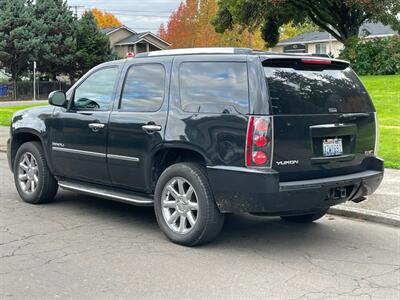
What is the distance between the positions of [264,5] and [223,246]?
27.9 metres

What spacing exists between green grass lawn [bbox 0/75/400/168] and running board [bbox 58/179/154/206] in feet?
18.0

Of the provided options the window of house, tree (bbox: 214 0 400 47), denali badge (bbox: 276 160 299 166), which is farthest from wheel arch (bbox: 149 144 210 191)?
the window of house

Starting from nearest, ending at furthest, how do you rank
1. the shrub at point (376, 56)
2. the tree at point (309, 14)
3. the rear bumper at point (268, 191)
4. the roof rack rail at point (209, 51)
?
1. the rear bumper at point (268, 191)
2. the roof rack rail at point (209, 51)
3. the shrub at point (376, 56)
4. the tree at point (309, 14)

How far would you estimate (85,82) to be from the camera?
708 cm

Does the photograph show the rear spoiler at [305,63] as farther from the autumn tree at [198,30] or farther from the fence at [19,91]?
the autumn tree at [198,30]

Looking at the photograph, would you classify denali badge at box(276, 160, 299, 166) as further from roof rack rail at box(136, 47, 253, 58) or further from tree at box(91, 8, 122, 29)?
tree at box(91, 8, 122, 29)

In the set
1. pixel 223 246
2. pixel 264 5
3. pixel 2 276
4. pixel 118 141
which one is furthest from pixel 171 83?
pixel 264 5

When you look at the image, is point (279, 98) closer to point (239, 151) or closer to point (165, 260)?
point (239, 151)

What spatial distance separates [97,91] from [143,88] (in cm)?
82

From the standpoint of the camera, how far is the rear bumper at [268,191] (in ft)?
16.8

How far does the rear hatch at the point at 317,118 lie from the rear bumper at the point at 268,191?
123 mm

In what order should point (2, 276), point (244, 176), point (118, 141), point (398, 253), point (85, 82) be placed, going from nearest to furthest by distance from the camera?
point (2, 276) → point (244, 176) → point (398, 253) → point (118, 141) → point (85, 82)

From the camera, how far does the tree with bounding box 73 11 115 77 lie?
4531cm

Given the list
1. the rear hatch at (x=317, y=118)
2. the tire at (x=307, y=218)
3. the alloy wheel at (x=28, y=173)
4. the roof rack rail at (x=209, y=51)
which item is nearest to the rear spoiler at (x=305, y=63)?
the rear hatch at (x=317, y=118)
